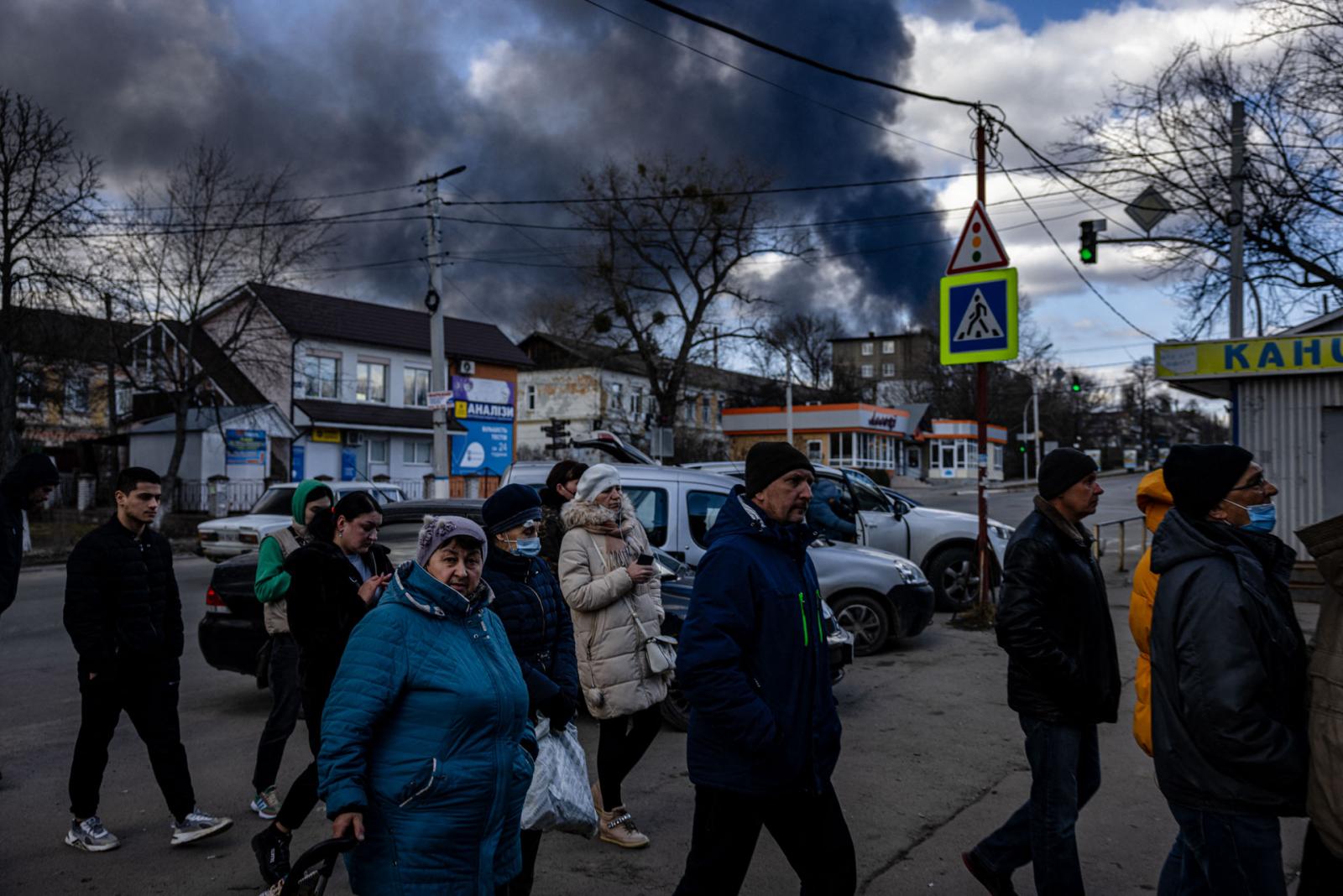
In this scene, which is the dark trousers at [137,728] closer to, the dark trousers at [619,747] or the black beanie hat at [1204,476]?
the dark trousers at [619,747]

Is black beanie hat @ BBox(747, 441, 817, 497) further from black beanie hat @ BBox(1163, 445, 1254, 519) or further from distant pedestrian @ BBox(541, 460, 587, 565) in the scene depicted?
distant pedestrian @ BBox(541, 460, 587, 565)

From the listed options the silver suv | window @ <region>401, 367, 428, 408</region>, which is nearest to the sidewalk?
the silver suv

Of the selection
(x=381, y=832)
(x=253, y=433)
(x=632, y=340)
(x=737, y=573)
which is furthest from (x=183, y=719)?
Result: (x=632, y=340)

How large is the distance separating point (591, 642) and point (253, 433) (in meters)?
32.7

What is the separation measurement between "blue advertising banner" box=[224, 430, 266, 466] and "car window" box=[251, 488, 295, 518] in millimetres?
16801

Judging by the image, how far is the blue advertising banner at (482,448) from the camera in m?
42.3

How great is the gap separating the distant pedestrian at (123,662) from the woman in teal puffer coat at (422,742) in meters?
2.45

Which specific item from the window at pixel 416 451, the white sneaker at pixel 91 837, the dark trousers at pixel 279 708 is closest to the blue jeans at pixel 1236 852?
the dark trousers at pixel 279 708

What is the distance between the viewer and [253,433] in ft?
112

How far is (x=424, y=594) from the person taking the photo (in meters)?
2.88

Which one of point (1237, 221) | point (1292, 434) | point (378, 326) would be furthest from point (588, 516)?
point (378, 326)

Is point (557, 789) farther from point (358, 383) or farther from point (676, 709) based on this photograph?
point (358, 383)

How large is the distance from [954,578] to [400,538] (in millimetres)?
7420

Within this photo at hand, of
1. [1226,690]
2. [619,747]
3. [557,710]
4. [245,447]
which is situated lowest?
[619,747]
